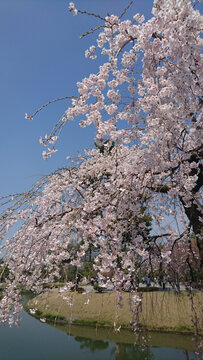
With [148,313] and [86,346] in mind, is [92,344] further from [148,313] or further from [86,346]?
[148,313]

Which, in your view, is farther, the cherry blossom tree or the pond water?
the pond water

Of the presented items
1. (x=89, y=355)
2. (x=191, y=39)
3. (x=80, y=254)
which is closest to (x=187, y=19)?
(x=191, y=39)

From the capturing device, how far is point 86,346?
11.2 meters

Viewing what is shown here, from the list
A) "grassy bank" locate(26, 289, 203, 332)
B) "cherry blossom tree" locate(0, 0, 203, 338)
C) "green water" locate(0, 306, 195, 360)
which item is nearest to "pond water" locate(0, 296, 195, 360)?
"green water" locate(0, 306, 195, 360)

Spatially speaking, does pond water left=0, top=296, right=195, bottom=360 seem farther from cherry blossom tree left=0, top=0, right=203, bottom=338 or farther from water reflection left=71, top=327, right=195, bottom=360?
cherry blossom tree left=0, top=0, right=203, bottom=338

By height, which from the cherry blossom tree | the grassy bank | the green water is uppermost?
the cherry blossom tree

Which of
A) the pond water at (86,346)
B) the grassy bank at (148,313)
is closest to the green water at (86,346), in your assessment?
the pond water at (86,346)

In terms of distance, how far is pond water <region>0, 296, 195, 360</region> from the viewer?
32.4 feet

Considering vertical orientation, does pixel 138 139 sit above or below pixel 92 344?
above

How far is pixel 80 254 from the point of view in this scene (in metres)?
3.08

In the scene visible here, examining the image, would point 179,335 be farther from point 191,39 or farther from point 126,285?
point 191,39

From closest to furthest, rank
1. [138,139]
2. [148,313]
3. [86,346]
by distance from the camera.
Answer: [138,139] < [86,346] < [148,313]

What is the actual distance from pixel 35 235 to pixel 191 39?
2776 millimetres

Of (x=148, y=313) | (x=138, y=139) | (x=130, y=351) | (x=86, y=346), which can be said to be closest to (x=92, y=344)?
(x=86, y=346)
